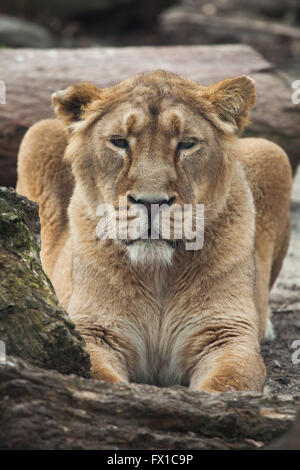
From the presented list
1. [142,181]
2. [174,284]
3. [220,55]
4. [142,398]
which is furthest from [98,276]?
[220,55]

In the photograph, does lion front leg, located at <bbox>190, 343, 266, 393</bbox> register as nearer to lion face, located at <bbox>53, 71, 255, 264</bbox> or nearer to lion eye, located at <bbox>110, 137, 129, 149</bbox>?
lion face, located at <bbox>53, 71, 255, 264</bbox>

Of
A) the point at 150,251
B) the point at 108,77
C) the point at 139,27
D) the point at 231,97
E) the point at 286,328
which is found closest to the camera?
the point at 150,251

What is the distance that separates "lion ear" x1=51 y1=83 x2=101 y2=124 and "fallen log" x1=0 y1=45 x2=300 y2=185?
2.88 m

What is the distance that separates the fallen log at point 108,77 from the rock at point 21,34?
5960mm

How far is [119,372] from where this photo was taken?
14.2 ft

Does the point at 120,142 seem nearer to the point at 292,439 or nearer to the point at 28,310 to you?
the point at 28,310

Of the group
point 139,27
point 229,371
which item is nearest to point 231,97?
point 229,371

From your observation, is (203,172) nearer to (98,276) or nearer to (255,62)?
(98,276)

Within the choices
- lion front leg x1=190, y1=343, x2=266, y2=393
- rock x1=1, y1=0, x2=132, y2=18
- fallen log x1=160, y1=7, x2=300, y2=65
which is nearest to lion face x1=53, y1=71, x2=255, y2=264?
lion front leg x1=190, y1=343, x2=266, y2=393

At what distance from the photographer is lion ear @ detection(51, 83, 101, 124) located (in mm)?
4680

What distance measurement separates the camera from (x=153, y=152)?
13.6 ft

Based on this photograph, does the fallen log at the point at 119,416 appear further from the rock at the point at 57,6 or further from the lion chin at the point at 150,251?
the rock at the point at 57,6

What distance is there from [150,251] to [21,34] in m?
11.2

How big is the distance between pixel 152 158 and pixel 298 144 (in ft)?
13.8
